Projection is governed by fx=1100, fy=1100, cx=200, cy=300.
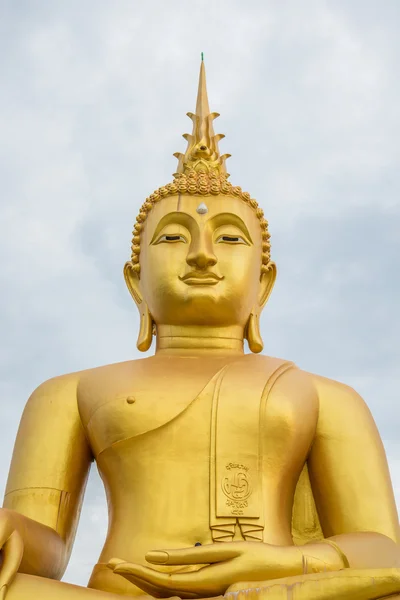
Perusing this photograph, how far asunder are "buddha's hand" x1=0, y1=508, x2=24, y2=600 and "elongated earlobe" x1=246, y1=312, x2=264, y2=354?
232 cm

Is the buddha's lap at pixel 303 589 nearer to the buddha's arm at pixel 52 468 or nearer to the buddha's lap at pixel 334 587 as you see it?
the buddha's lap at pixel 334 587

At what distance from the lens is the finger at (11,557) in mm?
5770

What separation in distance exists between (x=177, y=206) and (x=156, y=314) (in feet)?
2.51

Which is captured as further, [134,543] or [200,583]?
[134,543]

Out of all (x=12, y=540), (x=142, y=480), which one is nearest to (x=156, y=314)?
(x=142, y=480)

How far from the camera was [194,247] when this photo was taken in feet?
24.3

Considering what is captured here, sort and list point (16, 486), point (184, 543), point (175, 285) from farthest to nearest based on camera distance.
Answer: point (175, 285) < point (16, 486) < point (184, 543)

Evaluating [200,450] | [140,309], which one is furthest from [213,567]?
[140,309]

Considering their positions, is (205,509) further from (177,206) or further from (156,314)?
(177,206)

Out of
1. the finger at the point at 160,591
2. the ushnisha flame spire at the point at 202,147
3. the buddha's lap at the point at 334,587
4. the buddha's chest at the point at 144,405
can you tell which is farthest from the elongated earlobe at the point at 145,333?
the buddha's lap at the point at 334,587

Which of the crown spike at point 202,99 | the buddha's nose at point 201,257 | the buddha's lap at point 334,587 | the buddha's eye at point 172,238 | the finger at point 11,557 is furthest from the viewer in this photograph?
the crown spike at point 202,99

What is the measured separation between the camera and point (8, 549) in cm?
595

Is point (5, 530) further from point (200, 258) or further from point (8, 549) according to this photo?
point (200, 258)

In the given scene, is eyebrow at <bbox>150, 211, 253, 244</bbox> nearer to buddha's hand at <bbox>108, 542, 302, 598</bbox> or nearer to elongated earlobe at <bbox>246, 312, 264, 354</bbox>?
elongated earlobe at <bbox>246, 312, 264, 354</bbox>
